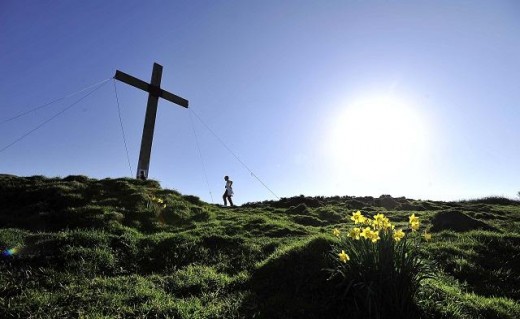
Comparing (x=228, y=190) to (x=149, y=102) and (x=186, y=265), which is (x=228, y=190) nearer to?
(x=149, y=102)

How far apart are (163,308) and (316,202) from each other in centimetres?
2007

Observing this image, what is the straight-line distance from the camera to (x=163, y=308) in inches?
257

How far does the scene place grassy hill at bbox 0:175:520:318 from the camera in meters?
6.66

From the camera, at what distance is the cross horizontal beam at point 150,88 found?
21594mm

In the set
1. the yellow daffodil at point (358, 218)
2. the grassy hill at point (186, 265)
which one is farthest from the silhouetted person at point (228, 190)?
the yellow daffodil at point (358, 218)

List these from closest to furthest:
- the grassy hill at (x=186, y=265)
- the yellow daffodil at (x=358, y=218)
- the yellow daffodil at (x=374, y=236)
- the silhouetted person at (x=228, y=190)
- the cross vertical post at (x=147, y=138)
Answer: the grassy hill at (x=186, y=265), the yellow daffodil at (x=374, y=236), the yellow daffodil at (x=358, y=218), the cross vertical post at (x=147, y=138), the silhouetted person at (x=228, y=190)

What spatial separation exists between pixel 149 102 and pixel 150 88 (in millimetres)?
913

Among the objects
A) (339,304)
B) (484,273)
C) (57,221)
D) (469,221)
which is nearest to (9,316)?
(339,304)

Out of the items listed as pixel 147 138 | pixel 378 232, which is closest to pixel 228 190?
pixel 147 138

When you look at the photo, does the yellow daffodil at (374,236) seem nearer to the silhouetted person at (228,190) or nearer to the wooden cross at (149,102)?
the wooden cross at (149,102)

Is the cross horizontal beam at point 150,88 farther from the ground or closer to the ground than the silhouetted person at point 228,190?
farther from the ground

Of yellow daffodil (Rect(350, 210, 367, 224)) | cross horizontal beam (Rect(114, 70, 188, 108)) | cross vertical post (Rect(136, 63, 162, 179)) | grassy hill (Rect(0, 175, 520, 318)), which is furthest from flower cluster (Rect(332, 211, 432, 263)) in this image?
cross horizontal beam (Rect(114, 70, 188, 108))

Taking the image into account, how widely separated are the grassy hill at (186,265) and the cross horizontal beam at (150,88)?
7488mm

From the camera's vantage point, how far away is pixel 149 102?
894 inches
